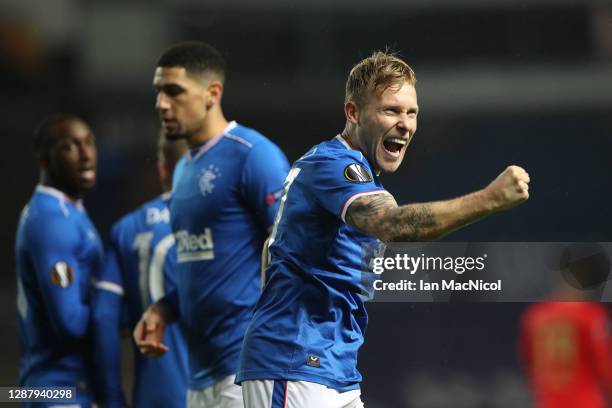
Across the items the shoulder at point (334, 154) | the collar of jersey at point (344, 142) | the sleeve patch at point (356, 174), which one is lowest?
the sleeve patch at point (356, 174)

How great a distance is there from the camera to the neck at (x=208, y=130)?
3603 millimetres

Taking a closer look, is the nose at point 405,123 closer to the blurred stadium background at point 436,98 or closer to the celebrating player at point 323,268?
the celebrating player at point 323,268

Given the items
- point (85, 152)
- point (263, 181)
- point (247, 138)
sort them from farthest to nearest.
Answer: point (85, 152)
point (247, 138)
point (263, 181)

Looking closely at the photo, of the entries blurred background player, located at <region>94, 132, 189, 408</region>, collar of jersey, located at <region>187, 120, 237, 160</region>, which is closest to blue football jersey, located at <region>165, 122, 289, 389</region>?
collar of jersey, located at <region>187, 120, 237, 160</region>

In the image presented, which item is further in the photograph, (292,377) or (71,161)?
(71,161)

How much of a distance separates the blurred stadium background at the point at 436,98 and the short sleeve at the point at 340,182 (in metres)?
1.58

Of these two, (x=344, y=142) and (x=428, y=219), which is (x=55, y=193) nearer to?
(x=344, y=142)

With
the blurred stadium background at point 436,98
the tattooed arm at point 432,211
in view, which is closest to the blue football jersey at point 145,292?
the blurred stadium background at point 436,98

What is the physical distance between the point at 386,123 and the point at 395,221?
38 cm

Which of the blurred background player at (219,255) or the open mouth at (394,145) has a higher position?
the open mouth at (394,145)

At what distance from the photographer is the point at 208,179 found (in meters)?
3.45

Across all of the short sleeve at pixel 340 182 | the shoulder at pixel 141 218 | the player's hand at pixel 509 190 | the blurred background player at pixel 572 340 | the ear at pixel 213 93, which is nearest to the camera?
the player's hand at pixel 509 190

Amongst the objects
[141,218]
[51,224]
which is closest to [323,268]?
[141,218]

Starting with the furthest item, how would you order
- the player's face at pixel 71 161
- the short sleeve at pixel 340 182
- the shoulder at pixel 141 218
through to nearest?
the player's face at pixel 71 161, the shoulder at pixel 141 218, the short sleeve at pixel 340 182
